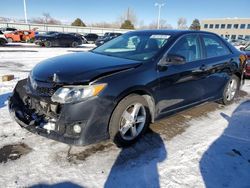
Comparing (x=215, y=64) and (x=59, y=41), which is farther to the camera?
(x=59, y=41)

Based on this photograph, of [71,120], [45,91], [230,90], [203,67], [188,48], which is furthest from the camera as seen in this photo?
[230,90]

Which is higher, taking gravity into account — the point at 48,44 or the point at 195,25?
the point at 195,25

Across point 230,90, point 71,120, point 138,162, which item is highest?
point 71,120

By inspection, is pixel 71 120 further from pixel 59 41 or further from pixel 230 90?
pixel 59 41

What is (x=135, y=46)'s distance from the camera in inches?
167

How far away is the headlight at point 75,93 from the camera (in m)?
2.83

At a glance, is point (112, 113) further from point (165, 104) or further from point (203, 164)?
point (203, 164)

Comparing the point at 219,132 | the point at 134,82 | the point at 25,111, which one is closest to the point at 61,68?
the point at 25,111

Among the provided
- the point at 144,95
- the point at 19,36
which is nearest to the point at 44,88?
the point at 144,95

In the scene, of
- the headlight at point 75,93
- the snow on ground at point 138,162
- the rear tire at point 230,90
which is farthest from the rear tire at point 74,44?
the headlight at point 75,93

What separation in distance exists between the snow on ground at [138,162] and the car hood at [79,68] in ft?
3.27

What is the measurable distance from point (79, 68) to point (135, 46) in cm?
138

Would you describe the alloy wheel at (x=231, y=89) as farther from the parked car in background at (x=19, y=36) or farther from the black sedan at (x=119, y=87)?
the parked car in background at (x=19, y=36)

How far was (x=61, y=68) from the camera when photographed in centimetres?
328
